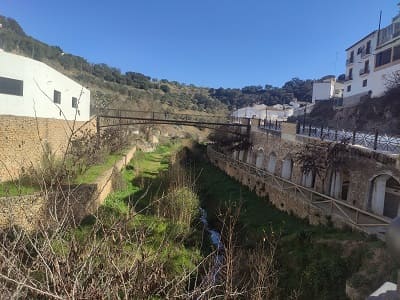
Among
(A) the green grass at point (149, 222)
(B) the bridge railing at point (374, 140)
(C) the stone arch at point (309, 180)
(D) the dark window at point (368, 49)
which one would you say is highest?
(D) the dark window at point (368, 49)

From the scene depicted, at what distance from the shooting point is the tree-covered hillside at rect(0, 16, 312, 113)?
52562mm

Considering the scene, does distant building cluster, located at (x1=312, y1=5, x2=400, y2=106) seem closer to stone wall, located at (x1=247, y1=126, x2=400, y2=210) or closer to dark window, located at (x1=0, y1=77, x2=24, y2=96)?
stone wall, located at (x1=247, y1=126, x2=400, y2=210)

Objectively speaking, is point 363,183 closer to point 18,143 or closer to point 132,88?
point 18,143

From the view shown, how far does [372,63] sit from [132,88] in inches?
2001

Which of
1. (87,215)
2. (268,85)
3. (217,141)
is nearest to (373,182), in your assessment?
(87,215)

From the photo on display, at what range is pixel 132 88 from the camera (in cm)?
7562

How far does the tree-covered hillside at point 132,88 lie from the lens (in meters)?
52.6

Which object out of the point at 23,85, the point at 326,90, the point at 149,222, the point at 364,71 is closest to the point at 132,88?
the point at 326,90

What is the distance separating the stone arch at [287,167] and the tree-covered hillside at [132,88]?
74.2 ft

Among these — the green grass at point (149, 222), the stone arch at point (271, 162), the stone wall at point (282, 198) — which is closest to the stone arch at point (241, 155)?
the stone wall at point (282, 198)

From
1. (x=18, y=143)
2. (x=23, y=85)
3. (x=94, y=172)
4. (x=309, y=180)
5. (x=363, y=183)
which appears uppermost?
(x=23, y=85)

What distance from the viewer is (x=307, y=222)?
14.4 metres

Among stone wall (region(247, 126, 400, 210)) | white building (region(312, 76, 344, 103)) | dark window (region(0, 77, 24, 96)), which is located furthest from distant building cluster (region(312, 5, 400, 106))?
dark window (region(0, 77, 24, 96))

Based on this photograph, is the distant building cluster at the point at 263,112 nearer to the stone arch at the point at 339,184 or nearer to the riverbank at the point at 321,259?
the stone arch at the point at 339,184
